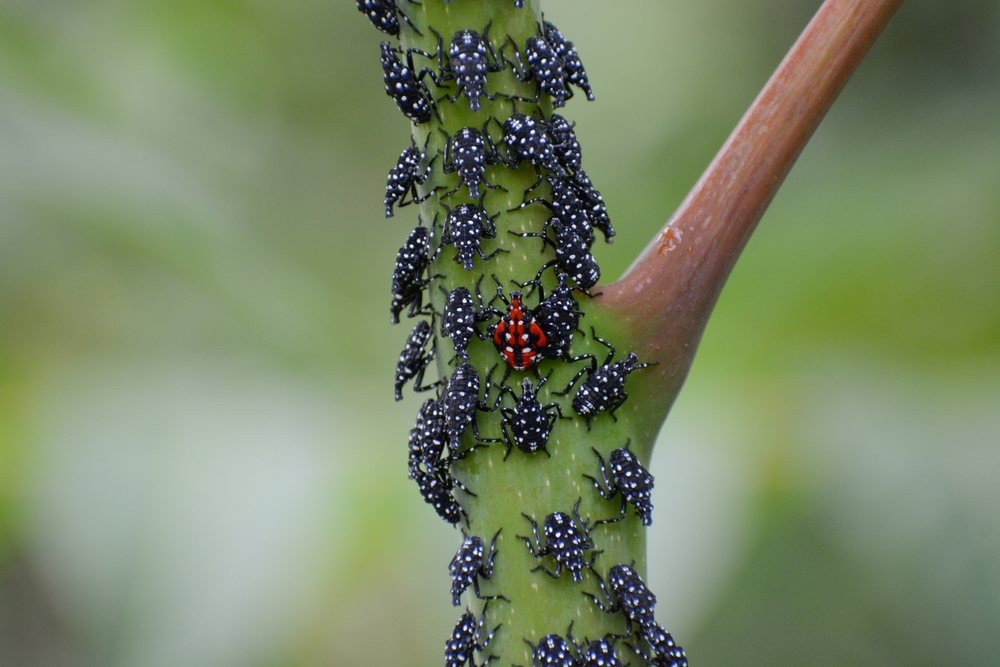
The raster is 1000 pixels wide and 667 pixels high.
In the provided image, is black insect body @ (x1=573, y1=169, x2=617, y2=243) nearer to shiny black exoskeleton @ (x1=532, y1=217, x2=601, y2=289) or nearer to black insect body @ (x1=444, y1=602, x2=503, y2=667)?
shiny black exoskeleton @ (x1=532, y1=217, x2=601, y2=289)

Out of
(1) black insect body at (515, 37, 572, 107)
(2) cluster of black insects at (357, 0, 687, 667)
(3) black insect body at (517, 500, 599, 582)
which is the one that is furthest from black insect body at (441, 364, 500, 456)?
(1) black insect body at (515, 37, 572, 107)

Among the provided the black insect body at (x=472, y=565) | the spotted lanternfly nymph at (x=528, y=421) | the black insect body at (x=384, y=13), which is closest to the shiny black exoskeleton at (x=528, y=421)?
Answer: the spotted lanternfly nymph at (x=528, y=421)

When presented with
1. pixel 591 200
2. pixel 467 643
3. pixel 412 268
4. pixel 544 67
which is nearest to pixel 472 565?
pixel 467 643

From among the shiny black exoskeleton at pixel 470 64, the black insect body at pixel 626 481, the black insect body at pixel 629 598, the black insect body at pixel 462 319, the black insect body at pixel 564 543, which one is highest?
the shiny black exoskeleton at pixel 470 64

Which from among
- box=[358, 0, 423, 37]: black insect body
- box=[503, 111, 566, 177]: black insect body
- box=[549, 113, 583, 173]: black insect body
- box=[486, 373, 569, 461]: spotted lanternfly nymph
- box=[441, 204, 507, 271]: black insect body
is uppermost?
box=[358, 0, 423, 37]: black insect body

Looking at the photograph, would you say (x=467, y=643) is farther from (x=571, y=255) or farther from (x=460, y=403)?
(x=571, y=255)

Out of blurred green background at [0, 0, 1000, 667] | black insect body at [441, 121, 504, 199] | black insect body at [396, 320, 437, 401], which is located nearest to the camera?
black insect body at [441, 121, 504, 199]

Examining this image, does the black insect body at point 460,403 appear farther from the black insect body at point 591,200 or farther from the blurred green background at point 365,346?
the blurred green background at point 365,346
